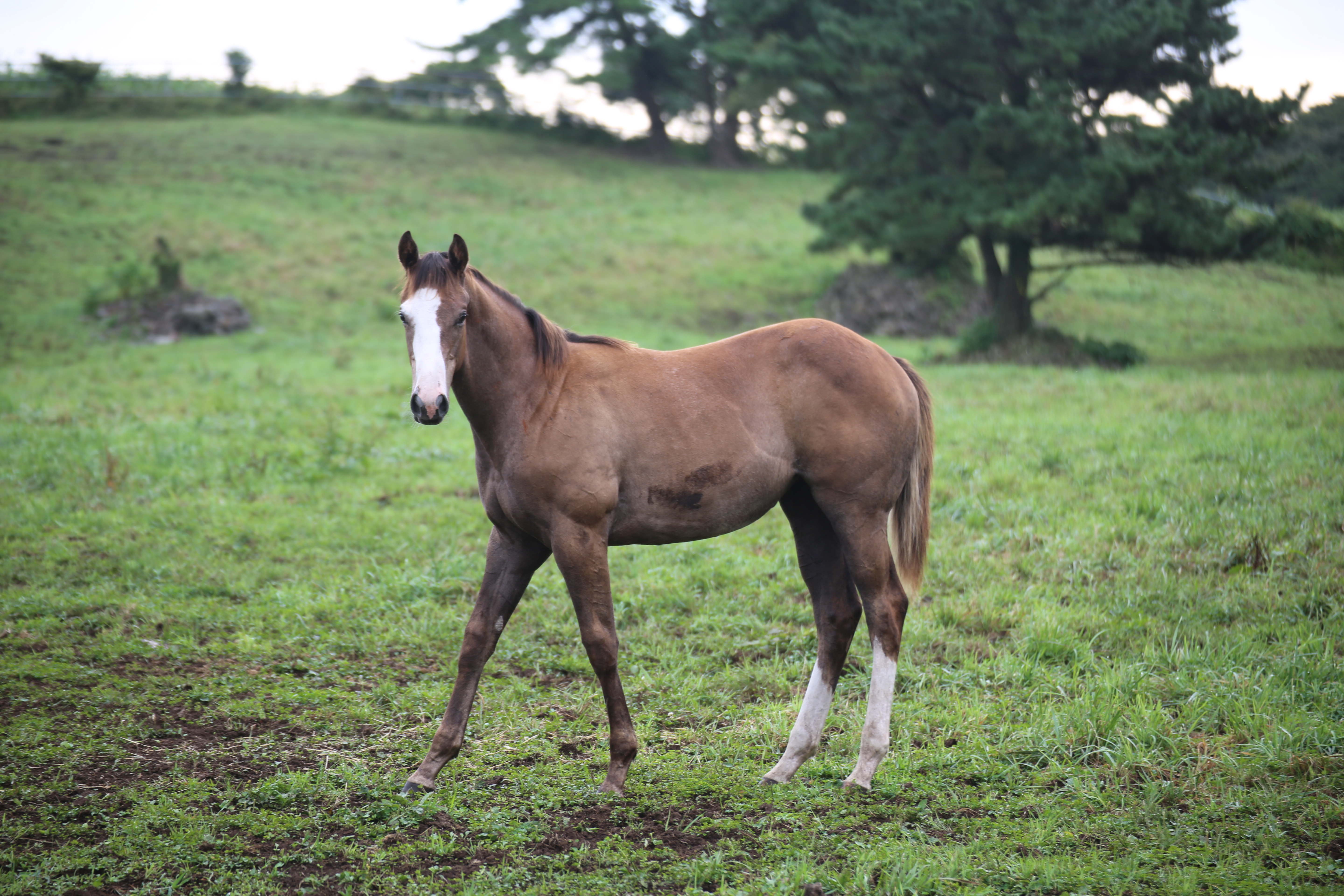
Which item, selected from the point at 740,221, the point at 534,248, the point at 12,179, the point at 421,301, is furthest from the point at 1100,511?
the point at 12,179

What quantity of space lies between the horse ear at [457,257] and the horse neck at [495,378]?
0.15 metres

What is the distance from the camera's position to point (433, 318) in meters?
3.83

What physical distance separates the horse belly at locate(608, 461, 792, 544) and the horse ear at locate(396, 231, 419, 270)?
137cm

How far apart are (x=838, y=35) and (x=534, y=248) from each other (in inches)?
434

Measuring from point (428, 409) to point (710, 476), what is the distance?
1.35 m

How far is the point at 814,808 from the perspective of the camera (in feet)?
13.4

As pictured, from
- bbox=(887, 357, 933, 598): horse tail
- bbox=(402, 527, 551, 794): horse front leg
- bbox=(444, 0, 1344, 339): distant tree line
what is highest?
bbox=(444, 0, 1344, 339): distant tree line

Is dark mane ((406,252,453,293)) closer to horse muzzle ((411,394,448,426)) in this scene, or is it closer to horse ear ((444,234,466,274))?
horse ear ((444,234,466,274))

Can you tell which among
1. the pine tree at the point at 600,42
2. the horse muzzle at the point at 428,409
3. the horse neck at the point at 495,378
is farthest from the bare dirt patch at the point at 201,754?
the pine tree at the point at 600,42

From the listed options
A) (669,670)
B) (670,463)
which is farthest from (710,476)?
(669,670)

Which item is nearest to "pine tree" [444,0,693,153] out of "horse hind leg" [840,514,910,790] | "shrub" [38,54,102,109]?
"shrub" [38,54,102,109]

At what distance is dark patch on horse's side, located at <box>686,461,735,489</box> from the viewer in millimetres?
4270

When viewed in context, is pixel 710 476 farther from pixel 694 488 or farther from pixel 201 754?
pixel 201 754

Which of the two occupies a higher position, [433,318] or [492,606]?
[433,318]
